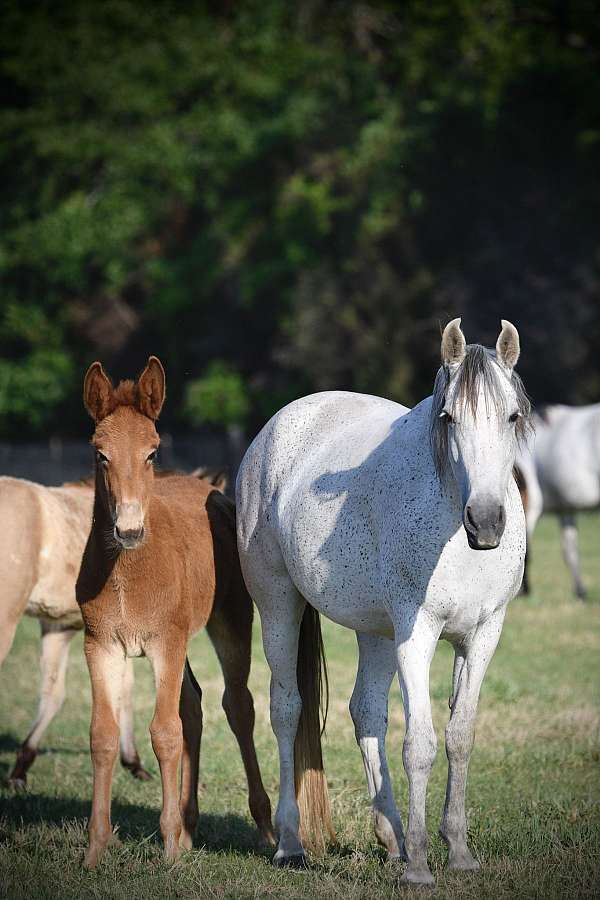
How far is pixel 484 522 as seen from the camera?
141 inches

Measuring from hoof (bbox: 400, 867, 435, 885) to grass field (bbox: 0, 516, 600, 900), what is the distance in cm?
6

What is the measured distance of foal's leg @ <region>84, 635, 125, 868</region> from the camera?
4.43 meters

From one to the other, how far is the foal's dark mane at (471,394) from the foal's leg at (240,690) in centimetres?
163

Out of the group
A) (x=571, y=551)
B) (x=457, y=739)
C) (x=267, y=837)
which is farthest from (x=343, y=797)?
(x=571, y=551)

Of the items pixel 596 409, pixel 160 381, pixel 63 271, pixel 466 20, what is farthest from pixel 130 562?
pixel 466 20

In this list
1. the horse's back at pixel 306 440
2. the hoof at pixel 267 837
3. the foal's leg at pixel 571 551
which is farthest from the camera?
the foal's leg at pixel 571 551

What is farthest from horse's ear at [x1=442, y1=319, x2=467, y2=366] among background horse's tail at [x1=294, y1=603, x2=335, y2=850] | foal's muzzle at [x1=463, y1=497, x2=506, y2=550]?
background horse's tail at [x1=294, y1=603, x2=335, y2=850]

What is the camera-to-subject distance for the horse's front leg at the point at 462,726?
4.11 m

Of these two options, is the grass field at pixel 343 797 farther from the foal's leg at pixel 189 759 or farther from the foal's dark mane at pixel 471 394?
the foal's dark mane at pixel 471 394

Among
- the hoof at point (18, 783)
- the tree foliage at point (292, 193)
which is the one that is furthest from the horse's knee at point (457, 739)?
the tree foliage at point (292, 193)

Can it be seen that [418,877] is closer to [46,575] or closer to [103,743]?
[103,743]

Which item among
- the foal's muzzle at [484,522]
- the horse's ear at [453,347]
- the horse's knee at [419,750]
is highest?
the horse's ear at [453,347]

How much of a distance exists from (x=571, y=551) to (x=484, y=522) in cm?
886

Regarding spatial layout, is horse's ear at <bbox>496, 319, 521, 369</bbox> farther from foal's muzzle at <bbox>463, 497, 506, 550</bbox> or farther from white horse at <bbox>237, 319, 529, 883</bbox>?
foal's muzzle at <bbox>463, 497, 506, 550</bbox>
